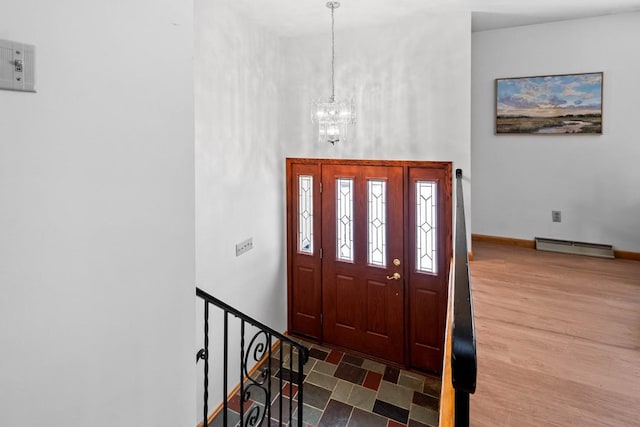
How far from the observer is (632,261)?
3301mm

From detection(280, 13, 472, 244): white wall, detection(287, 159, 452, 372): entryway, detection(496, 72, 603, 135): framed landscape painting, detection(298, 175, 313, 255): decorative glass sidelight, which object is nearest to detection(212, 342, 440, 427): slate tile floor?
detection(287, 159, 452, 372): entryway

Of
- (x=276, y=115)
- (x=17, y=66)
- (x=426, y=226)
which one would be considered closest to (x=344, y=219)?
(x=426, y=226)

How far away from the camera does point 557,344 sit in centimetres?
190

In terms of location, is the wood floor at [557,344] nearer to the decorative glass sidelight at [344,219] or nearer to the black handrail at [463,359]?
the black handrail at [463,359]

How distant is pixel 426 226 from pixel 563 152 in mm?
1519

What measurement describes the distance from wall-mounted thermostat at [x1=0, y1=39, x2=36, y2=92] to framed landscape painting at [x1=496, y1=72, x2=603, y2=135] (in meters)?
3.93

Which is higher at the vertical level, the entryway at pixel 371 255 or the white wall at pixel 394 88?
the white wall at pixel 394 88

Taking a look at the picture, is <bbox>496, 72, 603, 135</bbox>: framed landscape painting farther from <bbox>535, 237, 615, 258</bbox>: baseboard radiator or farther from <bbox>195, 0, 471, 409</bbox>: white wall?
<bbox>535, 237, 615, 258</bbox>: baseboard radiator

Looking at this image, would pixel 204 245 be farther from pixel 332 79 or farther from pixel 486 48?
pixel 486 48

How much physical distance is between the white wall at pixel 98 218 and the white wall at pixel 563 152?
3.44m

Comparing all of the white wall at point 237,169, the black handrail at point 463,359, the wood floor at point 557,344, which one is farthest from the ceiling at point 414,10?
the black handrail at point 463,359

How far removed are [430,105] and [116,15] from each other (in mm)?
2953

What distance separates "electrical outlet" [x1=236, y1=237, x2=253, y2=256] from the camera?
3498 mm

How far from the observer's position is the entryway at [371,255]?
12.0 ft
